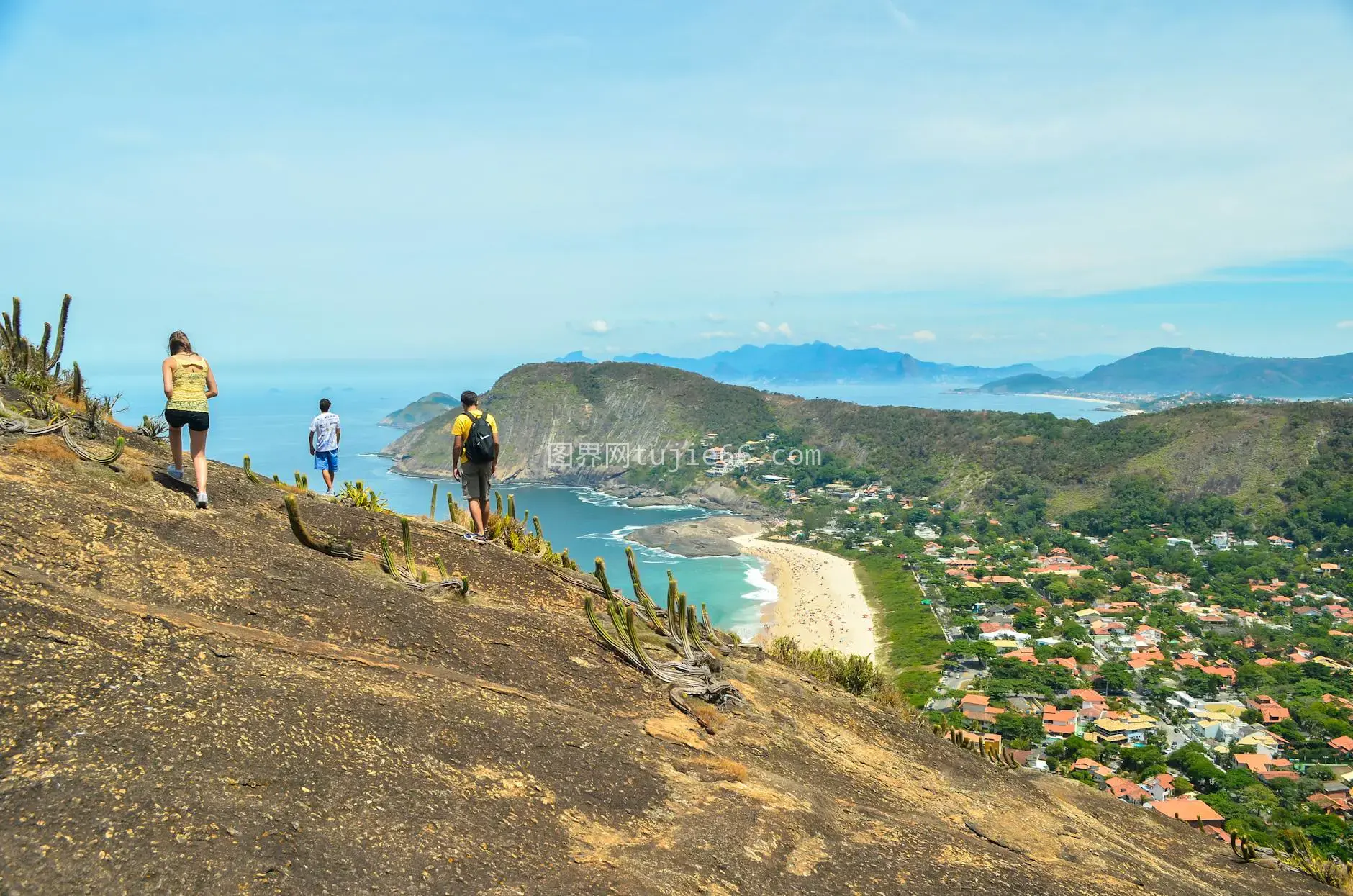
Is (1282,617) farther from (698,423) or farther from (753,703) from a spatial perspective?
(698,423)

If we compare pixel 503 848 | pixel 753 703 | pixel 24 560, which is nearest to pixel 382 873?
pixel 503 848

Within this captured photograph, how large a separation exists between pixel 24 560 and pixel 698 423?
118208mm

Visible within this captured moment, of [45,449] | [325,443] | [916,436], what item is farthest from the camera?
[916,436]

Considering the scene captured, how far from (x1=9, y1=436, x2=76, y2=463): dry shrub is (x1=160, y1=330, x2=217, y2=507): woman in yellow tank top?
0.87 meters

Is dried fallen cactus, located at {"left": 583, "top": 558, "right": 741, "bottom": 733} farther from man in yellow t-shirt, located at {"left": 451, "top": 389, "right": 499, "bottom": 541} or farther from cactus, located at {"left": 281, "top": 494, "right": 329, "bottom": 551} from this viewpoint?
cactus, located at {"left": 281, "top": 494, "right": 329, "bottom": 551}

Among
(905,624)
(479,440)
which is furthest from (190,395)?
(905,624)

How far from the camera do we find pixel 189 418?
6711mm

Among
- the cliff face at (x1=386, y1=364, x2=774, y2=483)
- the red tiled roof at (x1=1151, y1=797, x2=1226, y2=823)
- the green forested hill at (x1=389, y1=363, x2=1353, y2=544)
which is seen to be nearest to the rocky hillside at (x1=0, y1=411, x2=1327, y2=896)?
the red tiled roof at (x1=1151, y1=797, x2=1226, y2=823)

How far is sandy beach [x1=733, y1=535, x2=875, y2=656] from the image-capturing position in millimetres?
44844

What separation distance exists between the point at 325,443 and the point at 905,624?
43.6m

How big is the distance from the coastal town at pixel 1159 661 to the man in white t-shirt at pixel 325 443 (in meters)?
8.40

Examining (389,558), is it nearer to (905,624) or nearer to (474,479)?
(474,479)

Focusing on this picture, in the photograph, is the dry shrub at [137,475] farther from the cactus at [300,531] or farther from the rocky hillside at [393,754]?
the cactus at [300,531]

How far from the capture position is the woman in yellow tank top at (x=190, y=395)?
21.8 ft
